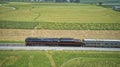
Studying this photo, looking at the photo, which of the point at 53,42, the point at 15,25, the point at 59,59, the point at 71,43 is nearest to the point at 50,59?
the point at 59,59

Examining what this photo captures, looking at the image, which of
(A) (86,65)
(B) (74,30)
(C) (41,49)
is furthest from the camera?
(B) (74,30)

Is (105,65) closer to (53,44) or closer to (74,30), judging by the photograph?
(53,44)

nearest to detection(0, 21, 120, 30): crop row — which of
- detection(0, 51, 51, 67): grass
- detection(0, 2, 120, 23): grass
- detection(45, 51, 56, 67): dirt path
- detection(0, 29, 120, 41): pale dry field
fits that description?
detection(0, 29, 120, 41): pale dry field

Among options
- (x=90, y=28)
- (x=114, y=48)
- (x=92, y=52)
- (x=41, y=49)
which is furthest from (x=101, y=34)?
(x=41, y=49)

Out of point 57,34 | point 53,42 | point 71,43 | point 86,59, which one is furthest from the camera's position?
point 57,34

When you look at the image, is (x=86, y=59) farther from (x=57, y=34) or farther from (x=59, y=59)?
(x=57, y=34)

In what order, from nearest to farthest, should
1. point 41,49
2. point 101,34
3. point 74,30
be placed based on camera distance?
point 41,49 → point 101,34 → point 74,30

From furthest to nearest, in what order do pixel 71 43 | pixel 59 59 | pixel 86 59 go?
pixel 71 43, pixel 59 59, pixel 86 59
